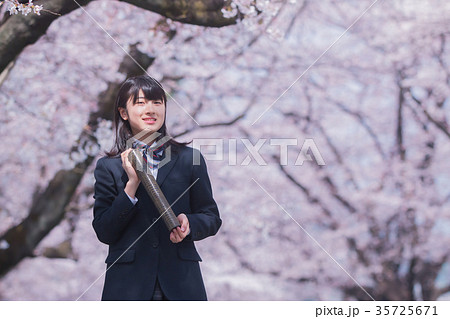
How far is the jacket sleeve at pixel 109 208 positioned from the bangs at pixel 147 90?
22 cm

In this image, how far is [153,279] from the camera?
125cm

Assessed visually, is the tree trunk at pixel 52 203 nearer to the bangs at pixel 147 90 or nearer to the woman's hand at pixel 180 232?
the bangs at pixel 147 90

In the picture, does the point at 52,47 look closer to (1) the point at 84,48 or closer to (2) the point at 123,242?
(1) the point at 84,48

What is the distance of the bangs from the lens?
145 centimetres

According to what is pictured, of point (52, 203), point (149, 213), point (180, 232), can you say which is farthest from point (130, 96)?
point (52, 203)

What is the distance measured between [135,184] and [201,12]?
1.64 m

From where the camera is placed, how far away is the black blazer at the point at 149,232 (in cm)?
125

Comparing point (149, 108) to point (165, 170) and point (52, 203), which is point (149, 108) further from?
point (52, 203)

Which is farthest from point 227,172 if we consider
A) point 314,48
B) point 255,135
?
point 314,48

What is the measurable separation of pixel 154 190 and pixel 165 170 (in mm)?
120

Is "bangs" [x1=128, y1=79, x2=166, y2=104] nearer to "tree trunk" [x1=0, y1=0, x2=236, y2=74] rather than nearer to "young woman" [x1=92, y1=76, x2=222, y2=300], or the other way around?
"young woman" [x1=92, y1=76, x2=222, y2=300]

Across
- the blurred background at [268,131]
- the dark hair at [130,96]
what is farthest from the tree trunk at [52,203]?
the dark hair at [130,96]
